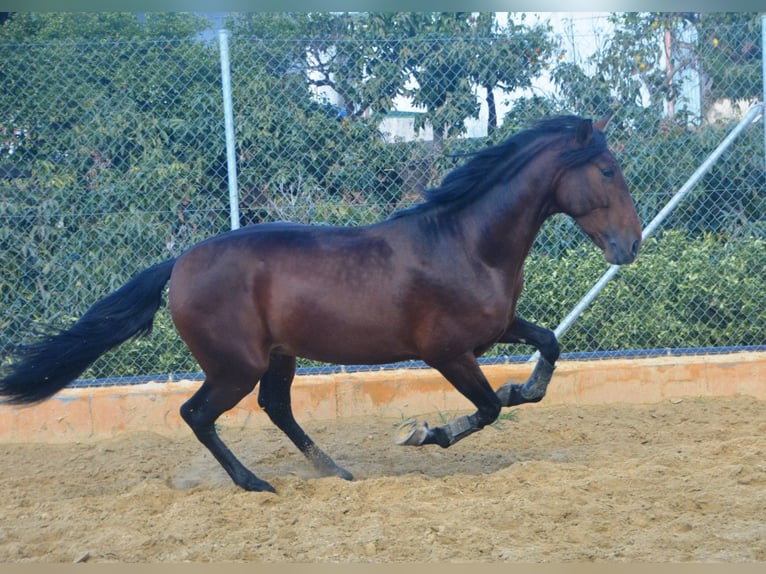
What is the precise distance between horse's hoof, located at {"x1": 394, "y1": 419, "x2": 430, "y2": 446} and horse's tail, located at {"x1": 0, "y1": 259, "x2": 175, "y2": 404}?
156cm

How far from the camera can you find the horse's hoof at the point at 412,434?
197 inches

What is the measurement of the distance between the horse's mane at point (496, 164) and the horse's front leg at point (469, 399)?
0.89 m

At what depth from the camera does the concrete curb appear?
21.2ft

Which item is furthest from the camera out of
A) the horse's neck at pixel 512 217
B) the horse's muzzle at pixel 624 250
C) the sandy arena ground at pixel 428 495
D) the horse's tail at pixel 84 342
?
the horse's tail at pixel 84 342

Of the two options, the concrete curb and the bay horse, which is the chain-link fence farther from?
the bay horse

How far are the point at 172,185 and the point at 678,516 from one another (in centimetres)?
421

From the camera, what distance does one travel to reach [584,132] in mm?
4926

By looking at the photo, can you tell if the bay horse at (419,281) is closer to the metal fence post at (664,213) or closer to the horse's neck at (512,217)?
the horse's neck at (512,217)

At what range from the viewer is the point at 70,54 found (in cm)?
666

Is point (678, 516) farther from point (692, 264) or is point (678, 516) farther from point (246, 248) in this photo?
point (692, 264)

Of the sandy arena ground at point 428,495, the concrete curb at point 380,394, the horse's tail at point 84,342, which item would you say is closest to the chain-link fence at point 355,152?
the concrete curb at point 380,394

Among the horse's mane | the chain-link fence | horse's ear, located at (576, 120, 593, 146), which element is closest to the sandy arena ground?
the chain-link fence

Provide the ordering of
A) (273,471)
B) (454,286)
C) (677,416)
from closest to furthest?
(454,286), (273,471), (677,416)

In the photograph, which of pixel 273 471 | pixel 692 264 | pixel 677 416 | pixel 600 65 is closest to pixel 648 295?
Result: pixel 692 264
